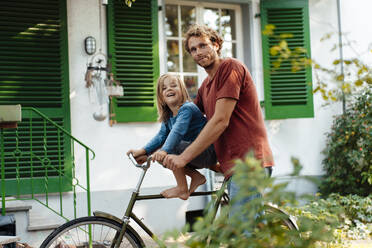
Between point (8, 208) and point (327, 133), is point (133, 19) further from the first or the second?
point (327, 133)

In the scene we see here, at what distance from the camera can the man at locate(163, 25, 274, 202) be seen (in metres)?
2.48

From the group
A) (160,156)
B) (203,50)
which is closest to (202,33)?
(203,50)

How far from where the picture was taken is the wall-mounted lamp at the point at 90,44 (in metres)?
5.46

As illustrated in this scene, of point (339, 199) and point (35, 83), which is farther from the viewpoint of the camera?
point (339, 199)

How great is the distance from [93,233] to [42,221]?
2.13 metres

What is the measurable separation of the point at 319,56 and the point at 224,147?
4.49 metres

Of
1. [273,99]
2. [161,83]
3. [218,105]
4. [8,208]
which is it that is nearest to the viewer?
[218,105]

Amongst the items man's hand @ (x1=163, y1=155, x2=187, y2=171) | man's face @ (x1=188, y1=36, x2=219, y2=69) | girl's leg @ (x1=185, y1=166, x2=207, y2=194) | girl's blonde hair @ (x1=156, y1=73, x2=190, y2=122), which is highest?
man's face @ (x1=188, y1=36, x2=219, y2=69)

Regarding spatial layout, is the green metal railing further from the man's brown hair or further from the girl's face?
the man's brown hair

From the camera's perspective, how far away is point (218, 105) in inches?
98.3

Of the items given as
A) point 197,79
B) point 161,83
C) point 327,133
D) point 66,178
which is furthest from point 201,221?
point 327,133

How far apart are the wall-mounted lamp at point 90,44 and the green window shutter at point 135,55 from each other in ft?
0.63

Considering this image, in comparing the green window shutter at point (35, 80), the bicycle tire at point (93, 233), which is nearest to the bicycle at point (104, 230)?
the bicycle tire at point (93, 233)

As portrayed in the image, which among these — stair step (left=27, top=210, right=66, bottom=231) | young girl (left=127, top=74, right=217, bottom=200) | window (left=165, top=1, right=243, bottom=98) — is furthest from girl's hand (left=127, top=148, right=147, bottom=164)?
window (left=165, top=1, right=243, bottom=98)
